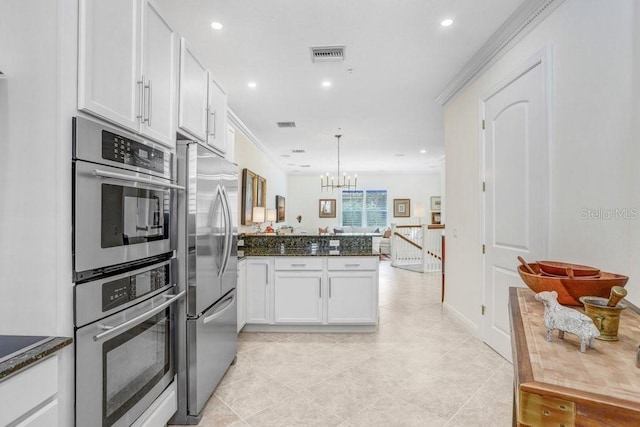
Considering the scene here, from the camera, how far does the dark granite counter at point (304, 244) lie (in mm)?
3588

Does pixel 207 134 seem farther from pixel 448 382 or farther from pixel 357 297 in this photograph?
pixel 448 382

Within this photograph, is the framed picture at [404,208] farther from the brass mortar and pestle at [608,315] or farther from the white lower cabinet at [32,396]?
the white lower cabinet at [32,396]

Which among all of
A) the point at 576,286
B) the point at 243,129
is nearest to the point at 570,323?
the point at 576,286

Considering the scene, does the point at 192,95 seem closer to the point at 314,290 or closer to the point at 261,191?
the point at 314,290

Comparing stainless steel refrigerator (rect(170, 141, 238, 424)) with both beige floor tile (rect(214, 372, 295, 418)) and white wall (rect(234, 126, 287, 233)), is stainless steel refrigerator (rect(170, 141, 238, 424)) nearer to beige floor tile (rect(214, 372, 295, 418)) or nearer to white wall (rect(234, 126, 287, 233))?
beige floor tile (rect(214, 372, 295, 418))

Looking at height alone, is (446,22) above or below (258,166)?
above

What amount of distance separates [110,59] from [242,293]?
2575 millimetres

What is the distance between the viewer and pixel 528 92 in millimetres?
2584

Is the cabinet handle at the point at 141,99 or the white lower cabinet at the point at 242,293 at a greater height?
the cabinet handle at the point at 141,99

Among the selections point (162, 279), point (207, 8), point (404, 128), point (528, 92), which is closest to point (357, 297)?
point (162, 279)

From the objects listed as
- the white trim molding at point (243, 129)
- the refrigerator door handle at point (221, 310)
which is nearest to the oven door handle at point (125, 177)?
the refrigerator door handle at point (221, 310)

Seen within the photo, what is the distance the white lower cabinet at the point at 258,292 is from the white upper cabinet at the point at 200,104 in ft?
4.54

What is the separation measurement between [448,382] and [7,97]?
3040 millimetres

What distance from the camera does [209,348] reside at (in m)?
2.19
